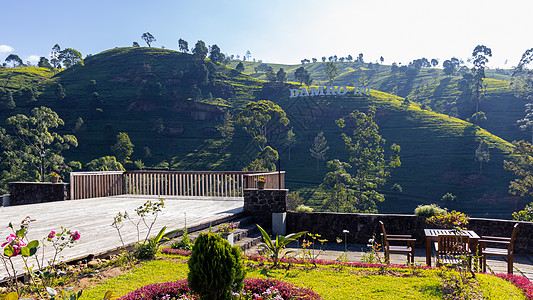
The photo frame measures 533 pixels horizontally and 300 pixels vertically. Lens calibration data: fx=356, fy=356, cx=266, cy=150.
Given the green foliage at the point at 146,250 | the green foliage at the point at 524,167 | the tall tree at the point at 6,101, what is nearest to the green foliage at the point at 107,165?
the tall tree at the point at 6,101

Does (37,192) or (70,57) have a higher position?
(70,57)

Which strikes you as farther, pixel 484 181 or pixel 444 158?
pixel 444 158

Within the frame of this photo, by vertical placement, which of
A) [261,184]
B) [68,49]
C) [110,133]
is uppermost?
[68,49]

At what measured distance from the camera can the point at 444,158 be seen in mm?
55969

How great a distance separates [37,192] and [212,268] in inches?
424

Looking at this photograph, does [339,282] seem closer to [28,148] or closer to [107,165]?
[107,165]

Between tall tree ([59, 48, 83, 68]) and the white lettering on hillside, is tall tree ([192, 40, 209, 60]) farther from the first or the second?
tall tree ([59, 48, 83, 68])

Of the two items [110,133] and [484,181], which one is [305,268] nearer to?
[484,181]

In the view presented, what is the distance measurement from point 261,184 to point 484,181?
52971 millimetres

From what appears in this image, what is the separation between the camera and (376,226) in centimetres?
867

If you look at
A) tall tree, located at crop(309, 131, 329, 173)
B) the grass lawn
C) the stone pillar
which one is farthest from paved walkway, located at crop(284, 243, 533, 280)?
tall tree, located at crop(309, 131, 329, 173)

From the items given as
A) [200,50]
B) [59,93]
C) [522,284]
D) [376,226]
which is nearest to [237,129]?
[200,50]

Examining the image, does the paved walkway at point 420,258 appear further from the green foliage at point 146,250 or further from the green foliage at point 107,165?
the green foliage at point 107,165

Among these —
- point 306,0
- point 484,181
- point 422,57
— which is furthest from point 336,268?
point 422,57
